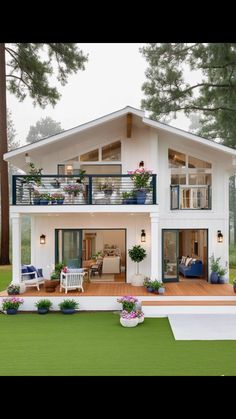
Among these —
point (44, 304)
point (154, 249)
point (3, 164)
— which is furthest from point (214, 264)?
point (3, 164)

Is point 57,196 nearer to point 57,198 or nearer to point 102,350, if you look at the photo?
point 57,198

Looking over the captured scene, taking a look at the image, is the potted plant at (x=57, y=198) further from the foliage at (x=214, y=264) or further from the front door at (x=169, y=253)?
the foliage at (x=214, y=264)

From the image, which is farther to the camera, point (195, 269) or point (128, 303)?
point (195, 269)

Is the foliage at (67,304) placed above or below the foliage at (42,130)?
below

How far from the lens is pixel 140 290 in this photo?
11539mm

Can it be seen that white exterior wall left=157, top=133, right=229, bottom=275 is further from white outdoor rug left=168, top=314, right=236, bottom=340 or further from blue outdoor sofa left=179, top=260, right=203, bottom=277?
white outdoor rug left=168, top=314, right=236, bottom=340

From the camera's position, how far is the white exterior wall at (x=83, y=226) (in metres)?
13.1

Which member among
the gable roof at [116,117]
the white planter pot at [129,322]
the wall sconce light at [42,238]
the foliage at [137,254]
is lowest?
the white planter pot at [129,322]

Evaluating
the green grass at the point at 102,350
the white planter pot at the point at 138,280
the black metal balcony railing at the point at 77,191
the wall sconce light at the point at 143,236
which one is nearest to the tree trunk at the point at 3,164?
the black metal balcony railing at the point at 77,191

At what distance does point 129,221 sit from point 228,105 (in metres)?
11.7

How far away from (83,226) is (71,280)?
2.64 m

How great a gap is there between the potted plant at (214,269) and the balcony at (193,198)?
2.12m
